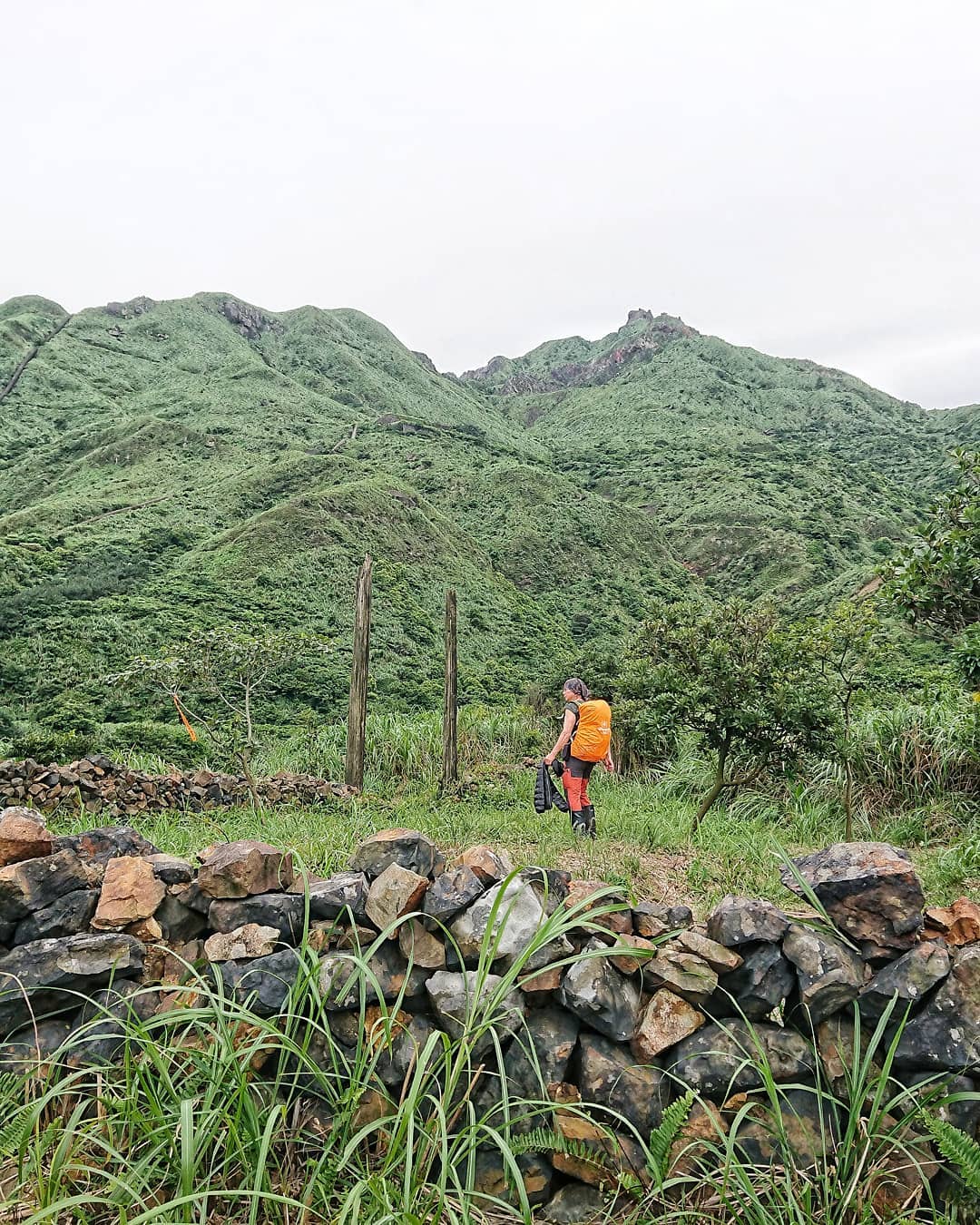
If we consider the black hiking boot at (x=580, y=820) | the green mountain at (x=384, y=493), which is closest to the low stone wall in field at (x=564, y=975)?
the black hiking boot at (x=580, y=820)

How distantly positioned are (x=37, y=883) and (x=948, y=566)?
519 cm

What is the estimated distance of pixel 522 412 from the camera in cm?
7962

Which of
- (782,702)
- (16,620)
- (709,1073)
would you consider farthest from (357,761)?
(16,620)

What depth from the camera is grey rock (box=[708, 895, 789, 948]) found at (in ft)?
7.41

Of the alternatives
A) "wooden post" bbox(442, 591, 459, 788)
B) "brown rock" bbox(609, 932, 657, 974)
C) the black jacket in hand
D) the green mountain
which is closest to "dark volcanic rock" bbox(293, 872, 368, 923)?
"brown rock" bbox(609, 932, 657, 974)

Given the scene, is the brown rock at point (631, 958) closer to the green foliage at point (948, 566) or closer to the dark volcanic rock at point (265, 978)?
the dark volcanic rock at point (265, 978)

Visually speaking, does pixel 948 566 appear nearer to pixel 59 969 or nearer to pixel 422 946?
pixel 422 946

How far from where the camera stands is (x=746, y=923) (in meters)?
2.28

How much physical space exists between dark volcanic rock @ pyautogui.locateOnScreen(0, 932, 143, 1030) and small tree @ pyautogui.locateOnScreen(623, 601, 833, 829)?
4315 mm

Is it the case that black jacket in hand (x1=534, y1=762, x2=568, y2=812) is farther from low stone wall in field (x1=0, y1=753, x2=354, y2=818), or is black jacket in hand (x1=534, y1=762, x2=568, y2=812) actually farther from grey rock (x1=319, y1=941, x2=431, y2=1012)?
grey rock (x1=319, y1=941, x2=431, y2=1012)

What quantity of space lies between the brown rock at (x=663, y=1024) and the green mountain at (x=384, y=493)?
14169mm

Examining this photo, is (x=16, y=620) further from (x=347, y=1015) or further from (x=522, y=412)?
(x=522, y=412)

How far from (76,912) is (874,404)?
7877 cm

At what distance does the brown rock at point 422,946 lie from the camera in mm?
2316
